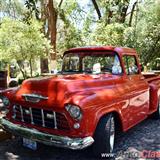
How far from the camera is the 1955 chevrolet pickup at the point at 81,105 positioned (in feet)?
16.6

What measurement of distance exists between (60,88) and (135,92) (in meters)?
2.10

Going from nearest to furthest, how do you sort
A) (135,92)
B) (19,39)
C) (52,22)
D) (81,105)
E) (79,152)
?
(81,105)
(79,152)
(135,92)
(19,39)
(52,22)

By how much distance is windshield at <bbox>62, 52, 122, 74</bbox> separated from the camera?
22.4 feet

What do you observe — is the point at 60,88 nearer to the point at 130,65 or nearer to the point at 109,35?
the point at 130,65

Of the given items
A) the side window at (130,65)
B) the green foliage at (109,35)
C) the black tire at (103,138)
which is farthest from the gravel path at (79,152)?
the green foliage at (109,35)

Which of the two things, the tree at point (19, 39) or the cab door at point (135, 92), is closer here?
the cab door at point (135, 92)

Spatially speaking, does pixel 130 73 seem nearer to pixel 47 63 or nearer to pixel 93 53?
pixel 93 53

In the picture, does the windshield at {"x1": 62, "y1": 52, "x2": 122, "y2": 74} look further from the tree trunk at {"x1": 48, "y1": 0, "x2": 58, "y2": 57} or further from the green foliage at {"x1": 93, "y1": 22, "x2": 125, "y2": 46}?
the tree trunk at {"x1": 48, "y1": 0, "x2": 58, "y2": 57}

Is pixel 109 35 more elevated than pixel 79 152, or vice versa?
pixel 109 35

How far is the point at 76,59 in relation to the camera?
7.29m

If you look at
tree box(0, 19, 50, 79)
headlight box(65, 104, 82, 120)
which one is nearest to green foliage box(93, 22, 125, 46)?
tree box(0, 19, 50, 79)

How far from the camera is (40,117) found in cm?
541

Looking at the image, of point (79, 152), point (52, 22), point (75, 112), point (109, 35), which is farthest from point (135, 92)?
point (52, 22)

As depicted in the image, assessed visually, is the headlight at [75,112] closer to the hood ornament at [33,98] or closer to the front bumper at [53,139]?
the front bumper at [53,139]
